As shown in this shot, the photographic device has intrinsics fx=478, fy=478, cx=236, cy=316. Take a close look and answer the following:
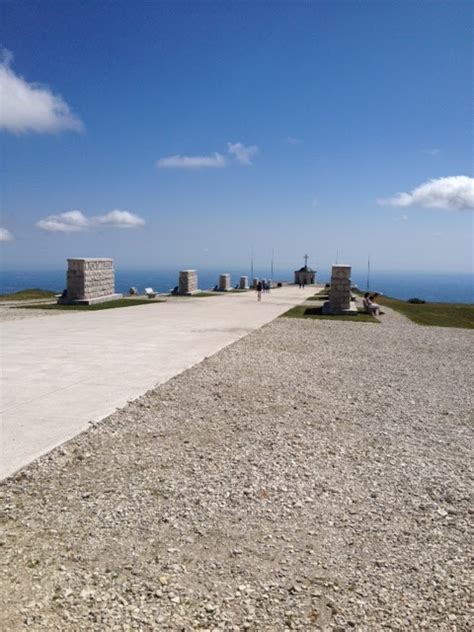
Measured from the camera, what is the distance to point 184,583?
11.0ft

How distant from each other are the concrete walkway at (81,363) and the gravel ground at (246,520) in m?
0.52

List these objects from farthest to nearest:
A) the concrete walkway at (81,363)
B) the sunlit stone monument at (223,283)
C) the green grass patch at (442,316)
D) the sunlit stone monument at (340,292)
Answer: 1. the sunlit stone monument at (223,283)
2. the sunlit stone monument at (340,292)
3. the green grass patch at (442,316)
4. the concrete walkway at (81,363)

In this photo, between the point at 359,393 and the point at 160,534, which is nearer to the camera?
the point at 160,534

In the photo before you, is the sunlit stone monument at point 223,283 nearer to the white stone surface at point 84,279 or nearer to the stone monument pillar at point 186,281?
the stone monument pillar at point 186,281

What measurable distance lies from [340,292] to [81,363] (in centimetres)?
1470

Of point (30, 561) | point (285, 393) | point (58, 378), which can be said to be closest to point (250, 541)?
point (30, 561)

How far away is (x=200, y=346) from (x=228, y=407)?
5258mm

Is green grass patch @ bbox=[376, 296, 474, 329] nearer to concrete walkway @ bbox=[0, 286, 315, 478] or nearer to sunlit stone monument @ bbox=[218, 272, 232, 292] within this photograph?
concrete walkway @ bbox=[0, 286, 315, 478]

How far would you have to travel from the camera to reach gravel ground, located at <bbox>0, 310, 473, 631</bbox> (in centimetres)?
315

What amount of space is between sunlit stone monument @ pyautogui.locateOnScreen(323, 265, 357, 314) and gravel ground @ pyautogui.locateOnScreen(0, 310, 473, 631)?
46.8ft

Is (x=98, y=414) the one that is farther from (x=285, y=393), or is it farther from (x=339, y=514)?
(x=339, y=514)

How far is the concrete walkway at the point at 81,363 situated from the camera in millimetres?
6095

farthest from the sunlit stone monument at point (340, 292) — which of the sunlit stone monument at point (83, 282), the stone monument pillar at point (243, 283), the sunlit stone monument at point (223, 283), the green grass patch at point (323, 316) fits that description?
the stone monument pillar at point (243, 283)

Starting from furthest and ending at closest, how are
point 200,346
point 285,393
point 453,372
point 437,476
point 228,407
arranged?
point 200,346, point 453,372, point 285,393, point 228,407, point 437,476
